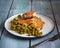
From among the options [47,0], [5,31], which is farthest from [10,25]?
[47,0]

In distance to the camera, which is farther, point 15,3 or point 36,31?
point 15,3

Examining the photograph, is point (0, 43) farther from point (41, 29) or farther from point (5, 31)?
point (41, 29)

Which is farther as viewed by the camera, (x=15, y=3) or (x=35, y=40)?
(x=15, y=3)

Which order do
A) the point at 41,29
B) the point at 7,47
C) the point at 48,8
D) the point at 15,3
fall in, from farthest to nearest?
the point at 15,3 → the point at 48,8 → the point at 41,29 → the point at 7,47

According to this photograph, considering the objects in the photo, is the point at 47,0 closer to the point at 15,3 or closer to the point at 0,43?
the point at 15,3

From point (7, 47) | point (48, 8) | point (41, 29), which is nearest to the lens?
point (7, 47)

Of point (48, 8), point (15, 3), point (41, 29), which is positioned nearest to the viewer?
point (41, 29)

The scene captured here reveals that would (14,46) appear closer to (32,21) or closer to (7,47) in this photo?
(7,47)

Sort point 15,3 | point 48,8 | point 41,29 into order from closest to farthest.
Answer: point 41,29 → point 48,8 → point 15,3

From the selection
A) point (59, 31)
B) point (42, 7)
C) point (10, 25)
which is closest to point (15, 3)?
point (42, 7)
